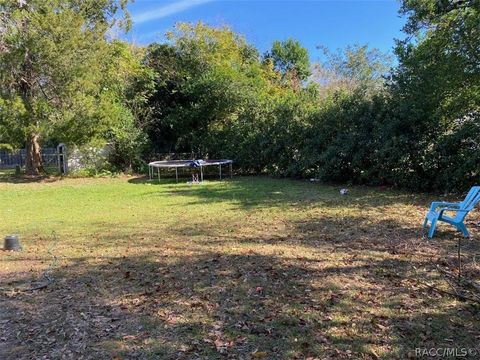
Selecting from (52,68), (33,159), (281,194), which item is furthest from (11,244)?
(33,159)

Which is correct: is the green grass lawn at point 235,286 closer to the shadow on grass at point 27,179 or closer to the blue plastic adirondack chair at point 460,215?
the blue plastic adirondack chair at point 460,215

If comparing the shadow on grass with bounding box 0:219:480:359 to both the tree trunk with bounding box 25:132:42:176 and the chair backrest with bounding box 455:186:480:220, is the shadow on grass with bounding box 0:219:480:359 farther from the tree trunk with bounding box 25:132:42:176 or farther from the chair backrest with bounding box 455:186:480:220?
the tree trunk with bounding box 25:132:42:176

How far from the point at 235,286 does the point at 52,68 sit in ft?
44.7

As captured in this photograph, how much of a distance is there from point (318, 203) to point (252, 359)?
6502 millimetres

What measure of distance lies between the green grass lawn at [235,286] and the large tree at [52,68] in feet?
26.0

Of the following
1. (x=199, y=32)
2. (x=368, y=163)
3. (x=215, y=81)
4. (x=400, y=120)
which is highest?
(x=199, y=32)

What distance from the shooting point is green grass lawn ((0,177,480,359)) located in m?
3.06

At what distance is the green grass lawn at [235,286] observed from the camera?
3061 mm

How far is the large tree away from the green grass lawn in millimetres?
7935

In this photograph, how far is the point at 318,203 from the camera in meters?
9.08

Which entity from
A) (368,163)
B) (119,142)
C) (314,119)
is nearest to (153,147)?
(119,142)

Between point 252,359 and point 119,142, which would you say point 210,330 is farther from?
point 119,142

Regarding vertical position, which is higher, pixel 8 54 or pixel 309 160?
pixel 8 54

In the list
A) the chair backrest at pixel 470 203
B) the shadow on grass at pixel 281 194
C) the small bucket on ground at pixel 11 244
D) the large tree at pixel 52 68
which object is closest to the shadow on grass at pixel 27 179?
the large tree at pixel 52 68
